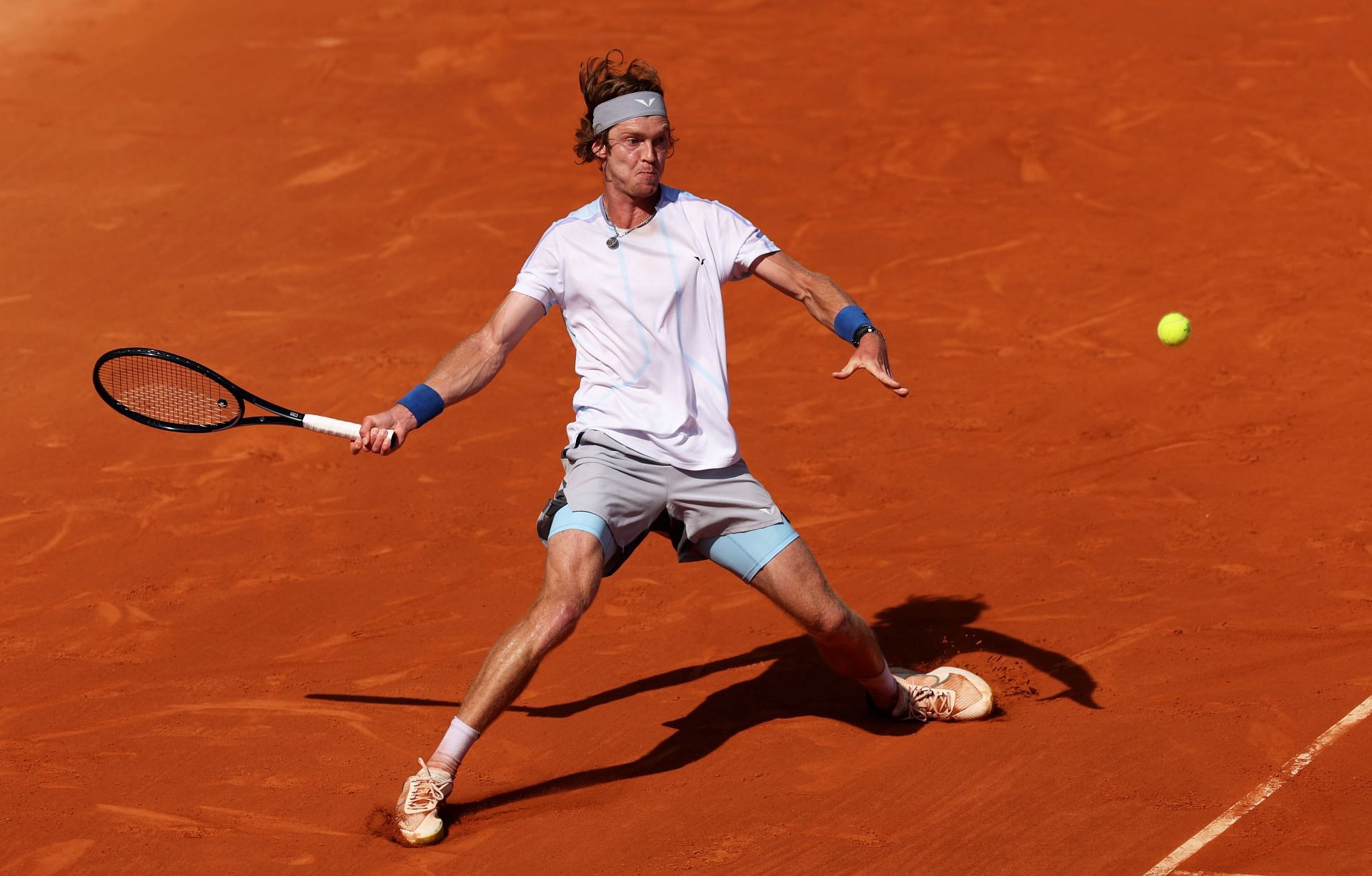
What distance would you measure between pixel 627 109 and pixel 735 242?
0.58m

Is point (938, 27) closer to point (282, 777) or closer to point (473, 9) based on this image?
point (473, 9)

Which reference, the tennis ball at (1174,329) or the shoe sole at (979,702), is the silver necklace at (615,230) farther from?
the tennis ball at (1174,329)

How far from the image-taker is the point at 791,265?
5242 millimetres

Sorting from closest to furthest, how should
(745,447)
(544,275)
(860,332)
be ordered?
(860,332), (544,275), (745,447)

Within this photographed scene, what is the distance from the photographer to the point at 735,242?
5.17 m

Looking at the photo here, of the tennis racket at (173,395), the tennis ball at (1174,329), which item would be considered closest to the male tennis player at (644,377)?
the tennis racket at (173,395)

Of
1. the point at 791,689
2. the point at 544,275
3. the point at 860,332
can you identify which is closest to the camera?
the point at 860,332

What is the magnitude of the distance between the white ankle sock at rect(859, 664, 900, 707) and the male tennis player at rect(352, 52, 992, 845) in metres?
0.20

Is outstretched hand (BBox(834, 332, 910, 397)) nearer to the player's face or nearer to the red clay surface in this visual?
the player's face

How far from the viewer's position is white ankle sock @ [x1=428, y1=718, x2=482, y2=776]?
486 centimetres

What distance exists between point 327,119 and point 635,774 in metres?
8.48

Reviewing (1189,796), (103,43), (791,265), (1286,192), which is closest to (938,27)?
(1286,192)

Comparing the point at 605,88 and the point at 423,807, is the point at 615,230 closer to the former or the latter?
the point at 605,88

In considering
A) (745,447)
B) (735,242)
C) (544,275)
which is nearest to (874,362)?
(735,242)
